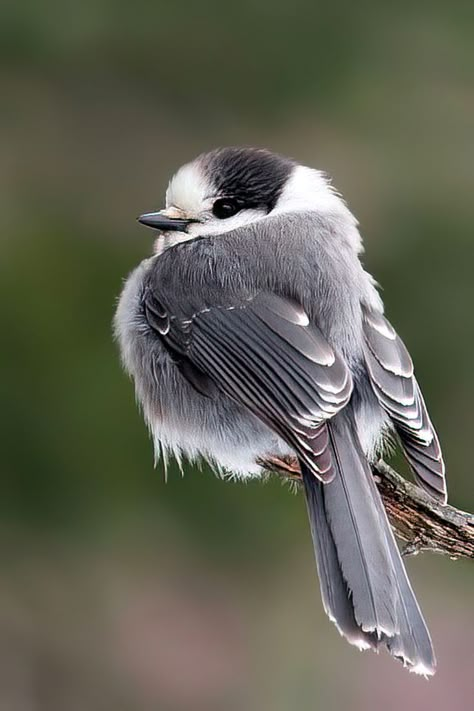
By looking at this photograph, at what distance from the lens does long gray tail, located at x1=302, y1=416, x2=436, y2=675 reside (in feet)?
10.1

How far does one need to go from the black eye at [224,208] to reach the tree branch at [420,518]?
2.50 feet

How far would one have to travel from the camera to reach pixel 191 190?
4.01 meters

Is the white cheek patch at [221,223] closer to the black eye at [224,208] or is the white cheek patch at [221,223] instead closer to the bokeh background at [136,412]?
the black eye at [224,208]

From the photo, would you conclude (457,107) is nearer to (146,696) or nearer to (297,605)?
(297,605)

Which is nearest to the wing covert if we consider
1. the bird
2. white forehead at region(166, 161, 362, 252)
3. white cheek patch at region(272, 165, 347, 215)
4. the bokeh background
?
the bird

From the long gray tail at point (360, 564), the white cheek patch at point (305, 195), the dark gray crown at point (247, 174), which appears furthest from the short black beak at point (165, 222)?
the long gray tail at point (360, 564)

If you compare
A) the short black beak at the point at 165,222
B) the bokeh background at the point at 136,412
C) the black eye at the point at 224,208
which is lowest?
the bokeh background at the point at 136,412

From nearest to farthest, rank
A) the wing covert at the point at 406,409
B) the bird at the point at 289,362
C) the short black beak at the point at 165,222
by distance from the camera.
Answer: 1. the bird at the point at 289,362
2. the wing covert at the point at 406,409
3. the short black beak at the point at 165,222

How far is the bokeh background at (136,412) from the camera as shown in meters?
6.32

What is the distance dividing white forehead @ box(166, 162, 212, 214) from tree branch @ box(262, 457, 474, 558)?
81cm

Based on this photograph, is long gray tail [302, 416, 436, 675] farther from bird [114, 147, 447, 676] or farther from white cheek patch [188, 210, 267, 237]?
white cheek patch [188, 210, 267, 237]

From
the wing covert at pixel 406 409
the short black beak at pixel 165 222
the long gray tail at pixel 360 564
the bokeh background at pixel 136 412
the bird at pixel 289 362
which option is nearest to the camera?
the long gray tail at pixel 360 564

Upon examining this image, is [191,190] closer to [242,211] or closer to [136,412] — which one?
[242,211]

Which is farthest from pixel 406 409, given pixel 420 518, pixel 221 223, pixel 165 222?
pixel 165 222
